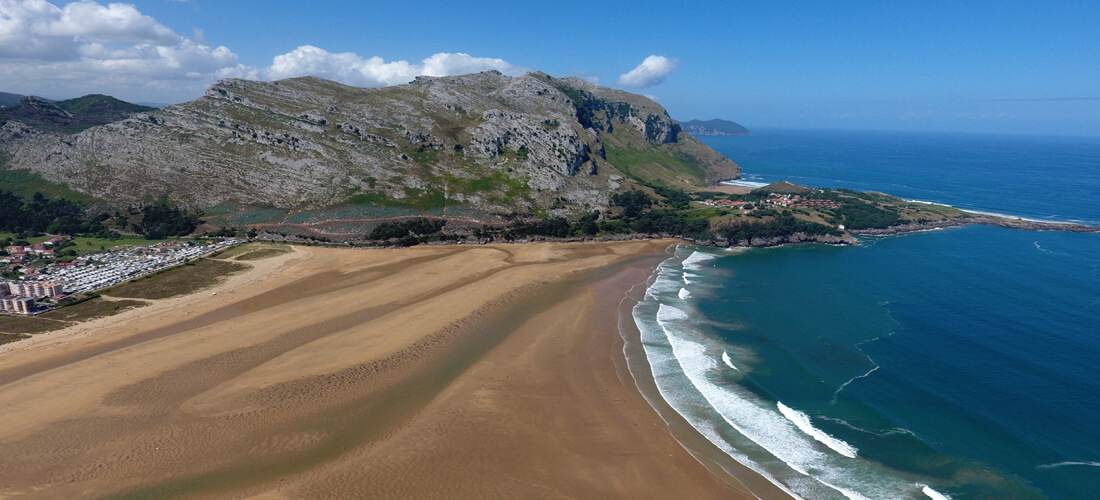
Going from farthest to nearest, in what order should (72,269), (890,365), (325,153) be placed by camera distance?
(325,153)
(72,269)
(890,365)

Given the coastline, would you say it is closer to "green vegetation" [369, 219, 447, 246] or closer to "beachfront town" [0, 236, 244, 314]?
"green vegetation" [369, 219, 447, 246]

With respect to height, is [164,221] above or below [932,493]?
above

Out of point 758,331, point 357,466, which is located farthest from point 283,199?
point 758,331

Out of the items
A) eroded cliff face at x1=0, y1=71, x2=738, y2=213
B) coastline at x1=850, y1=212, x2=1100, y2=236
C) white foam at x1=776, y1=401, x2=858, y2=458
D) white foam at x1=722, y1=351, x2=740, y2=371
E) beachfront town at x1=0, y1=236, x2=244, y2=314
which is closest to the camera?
→ white foam at x1=776, y1=401, x2=858, y2=458

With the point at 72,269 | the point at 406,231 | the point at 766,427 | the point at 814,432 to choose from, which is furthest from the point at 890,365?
the point at 72,269

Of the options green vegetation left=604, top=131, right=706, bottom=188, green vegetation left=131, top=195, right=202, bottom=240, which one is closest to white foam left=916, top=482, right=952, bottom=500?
green vegetation left=131, top=195, right=202, bottom=240

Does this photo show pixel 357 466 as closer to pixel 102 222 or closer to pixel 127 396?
pixel 127 396

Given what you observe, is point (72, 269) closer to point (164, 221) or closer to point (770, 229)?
point (164, 221)
